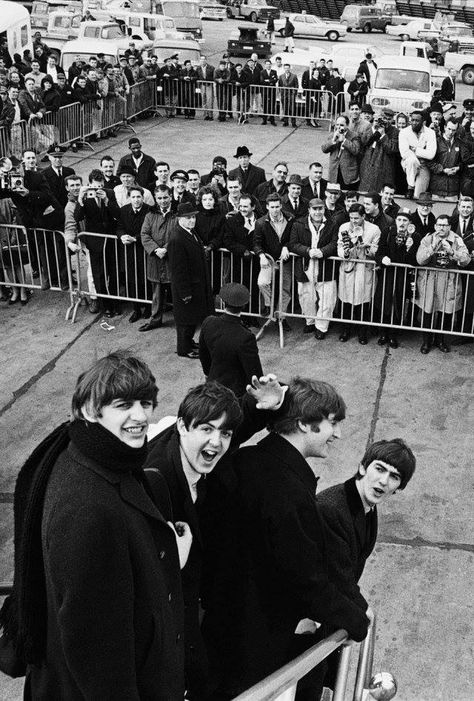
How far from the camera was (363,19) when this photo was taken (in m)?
49.2

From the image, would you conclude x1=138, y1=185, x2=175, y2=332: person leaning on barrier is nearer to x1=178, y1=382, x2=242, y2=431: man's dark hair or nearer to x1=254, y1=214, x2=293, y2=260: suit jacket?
x1=254, y1=214, x2=293, y2=260: suit jacket

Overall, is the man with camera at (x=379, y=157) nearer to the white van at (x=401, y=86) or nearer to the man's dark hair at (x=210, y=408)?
the white van at (x=401, y=86)

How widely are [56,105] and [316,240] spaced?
11.7 meters

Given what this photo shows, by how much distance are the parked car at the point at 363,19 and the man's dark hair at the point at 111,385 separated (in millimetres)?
50973

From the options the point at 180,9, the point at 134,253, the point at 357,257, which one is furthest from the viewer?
the point at 180,9

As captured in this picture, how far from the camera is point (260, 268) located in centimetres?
989

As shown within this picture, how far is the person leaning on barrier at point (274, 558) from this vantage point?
10.6ft

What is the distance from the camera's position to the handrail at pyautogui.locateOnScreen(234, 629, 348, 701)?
2.61 meters

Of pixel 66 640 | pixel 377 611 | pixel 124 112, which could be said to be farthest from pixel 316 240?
pixel 124 112

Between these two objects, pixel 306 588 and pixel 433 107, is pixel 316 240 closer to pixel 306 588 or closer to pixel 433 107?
pixel 306 588

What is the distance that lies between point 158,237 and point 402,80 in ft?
45.3

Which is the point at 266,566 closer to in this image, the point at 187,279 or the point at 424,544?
the point at 424,544

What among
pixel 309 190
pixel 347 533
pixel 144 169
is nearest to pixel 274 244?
pixel 309 190

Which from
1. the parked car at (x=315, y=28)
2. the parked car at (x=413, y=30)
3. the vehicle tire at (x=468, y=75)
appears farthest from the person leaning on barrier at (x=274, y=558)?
the parked car at (x=315, y=28)
